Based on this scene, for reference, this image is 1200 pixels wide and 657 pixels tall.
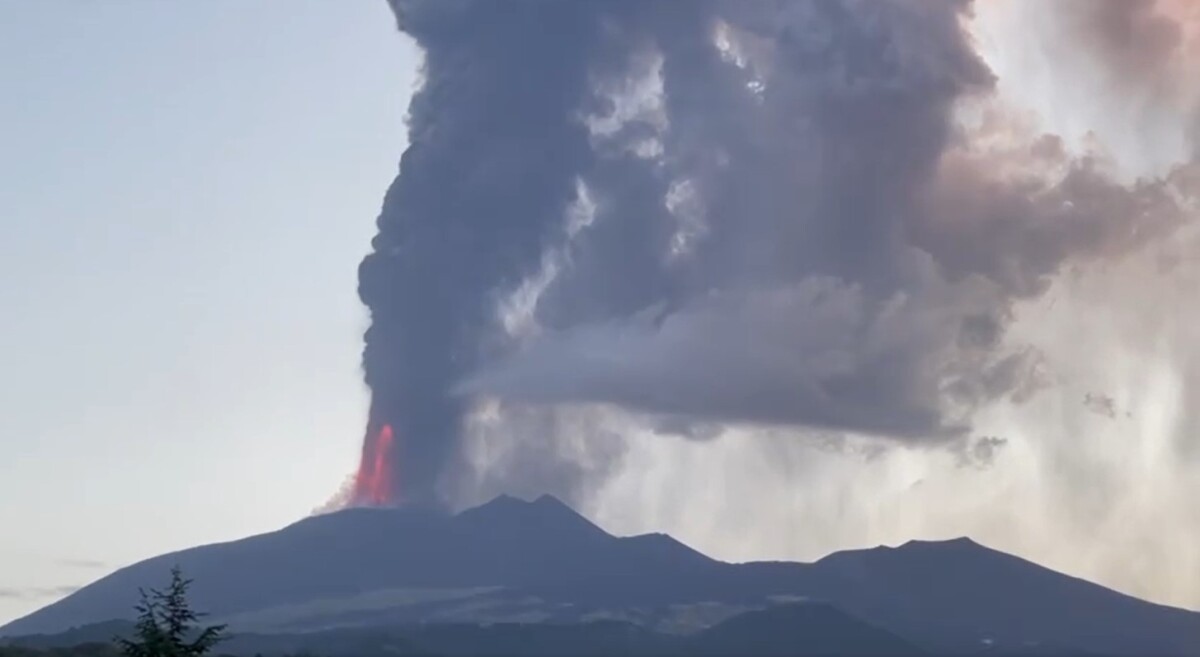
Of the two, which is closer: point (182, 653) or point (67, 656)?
point (182, 653)

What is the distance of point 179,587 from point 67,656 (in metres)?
169

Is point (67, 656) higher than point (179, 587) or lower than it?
higher

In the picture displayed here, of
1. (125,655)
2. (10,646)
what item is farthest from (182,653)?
(10,646)

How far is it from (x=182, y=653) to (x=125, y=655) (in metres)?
1.25

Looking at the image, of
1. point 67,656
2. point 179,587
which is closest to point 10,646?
point 67,656

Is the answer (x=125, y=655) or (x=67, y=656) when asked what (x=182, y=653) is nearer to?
(x=125, y=655)

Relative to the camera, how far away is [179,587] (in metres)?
39.9

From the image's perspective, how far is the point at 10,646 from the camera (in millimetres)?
196750

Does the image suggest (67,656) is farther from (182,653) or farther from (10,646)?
(182,653)

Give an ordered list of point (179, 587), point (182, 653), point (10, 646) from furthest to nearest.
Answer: point (10, 646) → point (179, 587) → point (182, 653)

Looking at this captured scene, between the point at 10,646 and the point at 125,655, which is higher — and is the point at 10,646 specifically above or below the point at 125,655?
above

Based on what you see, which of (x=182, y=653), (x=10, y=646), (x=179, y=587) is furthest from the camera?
(x=10, y=646)

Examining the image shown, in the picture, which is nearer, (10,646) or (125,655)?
(125,655)

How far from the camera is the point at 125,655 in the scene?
37312 millimetres
